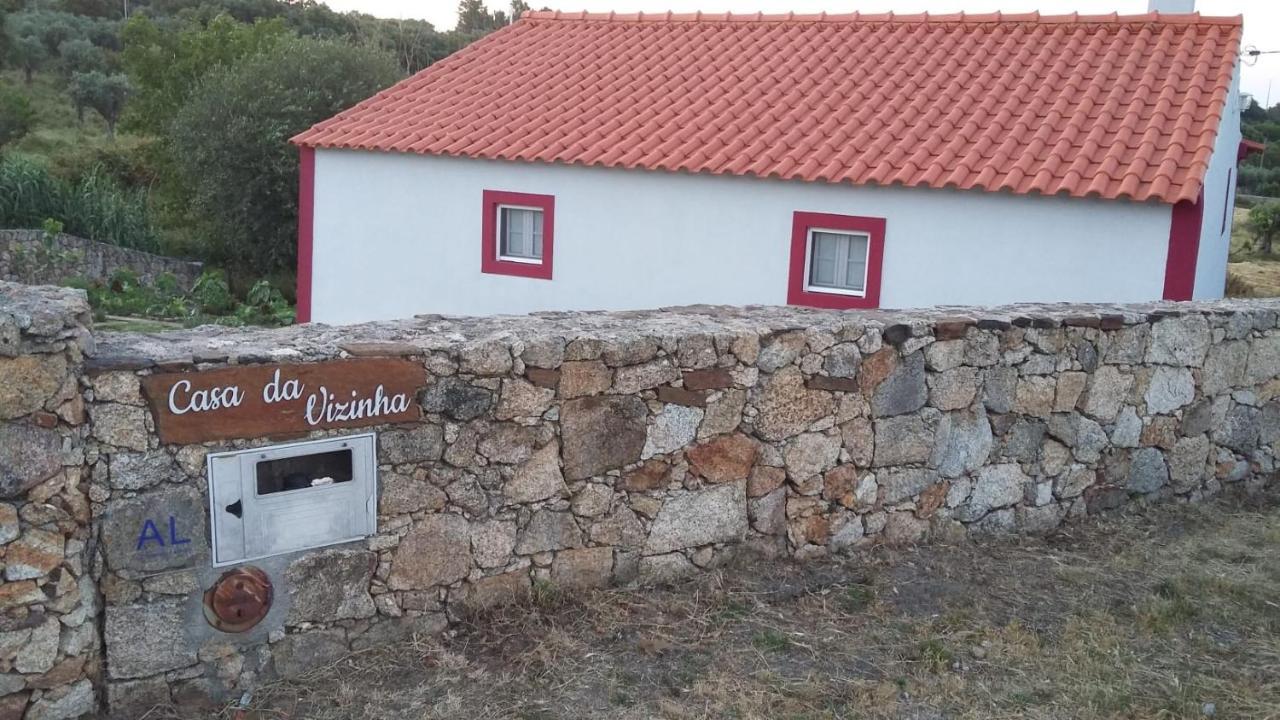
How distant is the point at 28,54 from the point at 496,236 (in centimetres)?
2439

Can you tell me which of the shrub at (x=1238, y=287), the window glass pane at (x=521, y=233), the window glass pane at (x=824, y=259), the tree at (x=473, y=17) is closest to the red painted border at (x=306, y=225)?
the window glass pane at (x=521, y=233)

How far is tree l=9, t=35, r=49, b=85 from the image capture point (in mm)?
29531

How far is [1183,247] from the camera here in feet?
28.4

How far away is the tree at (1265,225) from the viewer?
20531mm

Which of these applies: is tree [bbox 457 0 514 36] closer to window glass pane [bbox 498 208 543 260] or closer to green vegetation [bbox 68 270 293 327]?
green vegetation [bbox 68 270 293 327]

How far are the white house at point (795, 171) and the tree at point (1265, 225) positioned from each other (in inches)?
381

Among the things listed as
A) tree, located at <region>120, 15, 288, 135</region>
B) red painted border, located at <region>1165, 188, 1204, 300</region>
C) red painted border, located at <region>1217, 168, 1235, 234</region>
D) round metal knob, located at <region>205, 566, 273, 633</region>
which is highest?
tree, located at <region>120, 15, 288, 135</region>

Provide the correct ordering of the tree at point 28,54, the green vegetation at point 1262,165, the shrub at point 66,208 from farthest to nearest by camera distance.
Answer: the tree at point 28,54 → the green vegetation at point 1262,165 → the shrub at point 66,208

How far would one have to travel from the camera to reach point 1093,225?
9000mm

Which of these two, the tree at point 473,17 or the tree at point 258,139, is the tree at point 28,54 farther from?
the tree at point 473,17

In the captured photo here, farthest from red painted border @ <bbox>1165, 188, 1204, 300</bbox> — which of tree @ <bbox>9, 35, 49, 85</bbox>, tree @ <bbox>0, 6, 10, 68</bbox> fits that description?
tree @ <bbox>0, 6, 10, 68</bbox>

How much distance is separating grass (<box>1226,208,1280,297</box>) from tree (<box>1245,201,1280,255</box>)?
0.16 m

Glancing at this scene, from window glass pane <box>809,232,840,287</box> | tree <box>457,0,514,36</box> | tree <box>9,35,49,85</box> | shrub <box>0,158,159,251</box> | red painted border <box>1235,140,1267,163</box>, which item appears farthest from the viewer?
tree <box>457,0,514,36</box>

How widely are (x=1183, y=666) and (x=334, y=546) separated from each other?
301 cm
